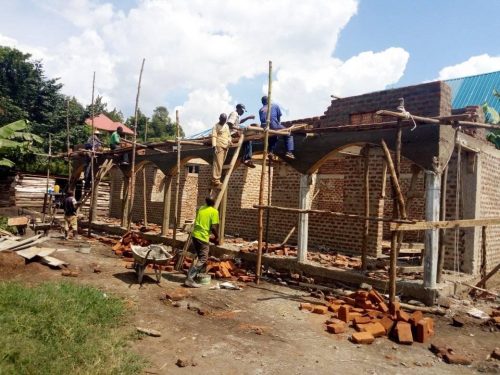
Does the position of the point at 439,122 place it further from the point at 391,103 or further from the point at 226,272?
the point at 226,272

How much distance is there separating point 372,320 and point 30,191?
2276 cm

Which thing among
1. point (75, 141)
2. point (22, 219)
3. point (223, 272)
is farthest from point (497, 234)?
point (75, 141)

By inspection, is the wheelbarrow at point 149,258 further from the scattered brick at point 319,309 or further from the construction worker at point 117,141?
the construction worker at point 117,141

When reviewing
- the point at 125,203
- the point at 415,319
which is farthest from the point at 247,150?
the point at 125,203

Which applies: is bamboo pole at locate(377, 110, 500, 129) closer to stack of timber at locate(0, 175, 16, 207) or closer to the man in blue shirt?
the man in blue shirt

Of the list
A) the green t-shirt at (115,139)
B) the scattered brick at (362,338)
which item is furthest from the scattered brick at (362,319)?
the green t-shirt at (115,139)

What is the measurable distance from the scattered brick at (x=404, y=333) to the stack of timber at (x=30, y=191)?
23.1 meters

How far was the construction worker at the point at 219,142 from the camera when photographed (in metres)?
10.1

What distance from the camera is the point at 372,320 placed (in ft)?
20.9

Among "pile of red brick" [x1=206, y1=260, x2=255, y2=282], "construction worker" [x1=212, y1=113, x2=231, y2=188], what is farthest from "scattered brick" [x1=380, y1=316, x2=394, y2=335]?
"construction worker" [x1=212, y1=113, x2=231, y2=188]

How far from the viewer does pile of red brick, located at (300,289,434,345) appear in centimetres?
579

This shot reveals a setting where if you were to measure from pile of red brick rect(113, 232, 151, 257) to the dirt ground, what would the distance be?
11.5ft

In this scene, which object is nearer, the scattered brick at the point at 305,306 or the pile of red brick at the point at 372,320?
the pile of red brick at the point at 372,320

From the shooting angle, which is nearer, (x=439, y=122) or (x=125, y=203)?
(x=439, y=122)
